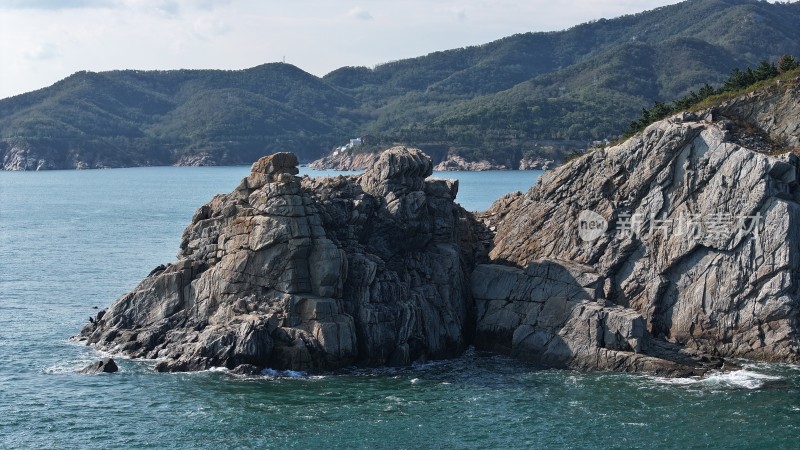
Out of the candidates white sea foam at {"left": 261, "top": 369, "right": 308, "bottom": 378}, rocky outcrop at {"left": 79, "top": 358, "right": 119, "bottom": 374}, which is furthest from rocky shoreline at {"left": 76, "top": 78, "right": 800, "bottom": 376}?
rocky outcrop at {"left": 79, "top": 358, "right": 119, "bottom": 374}

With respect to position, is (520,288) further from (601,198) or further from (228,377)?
(228,377)

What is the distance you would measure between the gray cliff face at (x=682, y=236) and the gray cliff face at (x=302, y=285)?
5.37m

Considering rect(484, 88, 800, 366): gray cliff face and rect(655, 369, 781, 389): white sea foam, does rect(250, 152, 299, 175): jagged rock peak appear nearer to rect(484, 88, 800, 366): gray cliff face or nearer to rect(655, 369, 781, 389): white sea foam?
rect(484, 88, 800, 366): gray cliff face

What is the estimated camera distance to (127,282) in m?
93.6

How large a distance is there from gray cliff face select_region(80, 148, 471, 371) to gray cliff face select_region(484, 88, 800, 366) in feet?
17.6

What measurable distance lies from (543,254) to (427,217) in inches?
339

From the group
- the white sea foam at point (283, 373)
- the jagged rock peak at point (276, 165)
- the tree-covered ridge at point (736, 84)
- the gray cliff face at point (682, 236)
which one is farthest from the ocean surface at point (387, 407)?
the tree-covered ridge at point (736, 84)

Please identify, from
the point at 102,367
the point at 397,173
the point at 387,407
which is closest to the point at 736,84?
the point at 397,173

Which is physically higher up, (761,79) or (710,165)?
(761,79)

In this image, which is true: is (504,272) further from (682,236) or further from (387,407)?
(387,407)

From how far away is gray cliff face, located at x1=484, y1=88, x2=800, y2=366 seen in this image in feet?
220

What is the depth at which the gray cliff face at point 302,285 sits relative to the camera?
211 ft

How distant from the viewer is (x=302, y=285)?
66250 mm

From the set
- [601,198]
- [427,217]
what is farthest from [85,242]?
[601,198]
